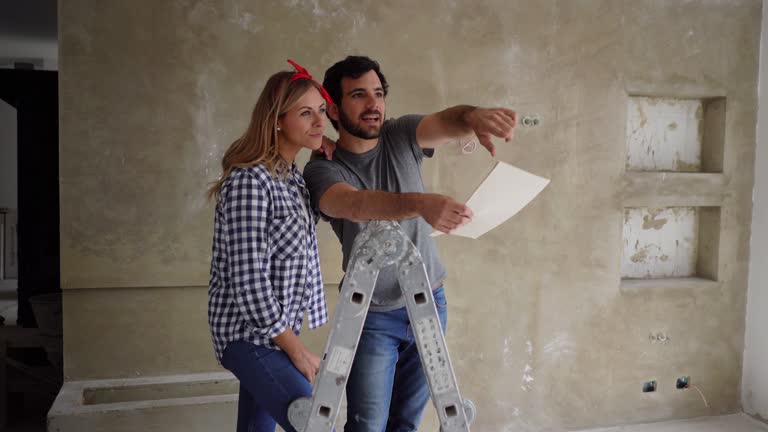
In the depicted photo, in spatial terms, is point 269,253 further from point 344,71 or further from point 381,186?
point 344,71

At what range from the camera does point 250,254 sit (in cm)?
153

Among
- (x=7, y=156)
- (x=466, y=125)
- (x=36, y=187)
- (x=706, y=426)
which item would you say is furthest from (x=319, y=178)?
(x=7, y=156)

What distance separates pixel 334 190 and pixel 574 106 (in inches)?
82.3

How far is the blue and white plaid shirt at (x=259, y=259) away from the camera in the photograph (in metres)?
1.54

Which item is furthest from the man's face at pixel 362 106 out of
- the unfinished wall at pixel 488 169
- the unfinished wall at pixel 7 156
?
the unfinished wall at pixel 7 156

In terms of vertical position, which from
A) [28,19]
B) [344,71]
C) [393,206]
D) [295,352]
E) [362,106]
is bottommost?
[295,352]

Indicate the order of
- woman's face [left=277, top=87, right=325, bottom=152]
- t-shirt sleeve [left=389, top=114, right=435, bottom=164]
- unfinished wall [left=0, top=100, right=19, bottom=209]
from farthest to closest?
unfinished wall [left=0, top=100, right=19, bottom=209] → t-shirt sleeve [left=389, top=114, right=435, bottom=164] → woman's face [left=277, top=87, right=325, bottom=152]

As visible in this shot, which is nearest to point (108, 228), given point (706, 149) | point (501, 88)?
point (501, 88)

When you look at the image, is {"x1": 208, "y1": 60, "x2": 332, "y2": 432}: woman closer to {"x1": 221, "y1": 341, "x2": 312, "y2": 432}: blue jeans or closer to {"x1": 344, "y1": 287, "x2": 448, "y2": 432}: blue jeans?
{"x1": 221, "y1": 341, "x2": 312, "y2": 432}: blue jeans

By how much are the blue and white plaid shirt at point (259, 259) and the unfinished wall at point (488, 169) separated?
1.33 meters

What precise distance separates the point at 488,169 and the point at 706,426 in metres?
1.87

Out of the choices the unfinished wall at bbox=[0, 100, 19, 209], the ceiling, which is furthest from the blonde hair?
the unfinished wall at bbox=[0, 100, 19, 209]

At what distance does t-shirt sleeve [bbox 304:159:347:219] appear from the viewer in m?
1.75

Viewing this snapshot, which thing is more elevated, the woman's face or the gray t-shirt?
the woman's face
